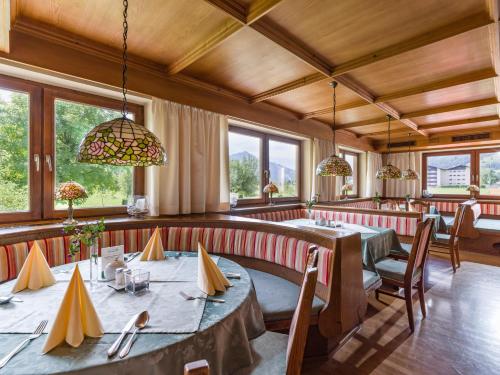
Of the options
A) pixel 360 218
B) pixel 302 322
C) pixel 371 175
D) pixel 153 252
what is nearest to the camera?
pixel 302 322

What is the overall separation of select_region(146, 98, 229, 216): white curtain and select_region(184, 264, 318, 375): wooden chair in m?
1.87

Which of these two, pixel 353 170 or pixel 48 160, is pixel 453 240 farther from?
pixel 48 160

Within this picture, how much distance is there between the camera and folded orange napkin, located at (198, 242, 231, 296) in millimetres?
1233

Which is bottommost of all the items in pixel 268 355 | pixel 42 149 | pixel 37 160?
pixel 268 355

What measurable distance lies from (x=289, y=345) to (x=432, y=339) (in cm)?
174

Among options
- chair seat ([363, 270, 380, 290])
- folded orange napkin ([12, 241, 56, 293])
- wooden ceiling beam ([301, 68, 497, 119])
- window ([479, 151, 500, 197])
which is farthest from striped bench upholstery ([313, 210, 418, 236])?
window ([479, 151, 500, 197])

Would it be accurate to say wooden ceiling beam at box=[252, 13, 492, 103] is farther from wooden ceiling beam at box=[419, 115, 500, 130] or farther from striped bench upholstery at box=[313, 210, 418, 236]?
wooden ceiling beam at box=[419, 115, 500, 130]

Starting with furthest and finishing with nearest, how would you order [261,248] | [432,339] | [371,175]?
[371,175]
[261,248]
[432,339]

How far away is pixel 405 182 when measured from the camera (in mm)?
6770

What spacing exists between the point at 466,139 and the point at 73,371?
24.1 ft

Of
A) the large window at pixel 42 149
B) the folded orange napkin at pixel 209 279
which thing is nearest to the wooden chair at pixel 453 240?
the folded orange napkin at pixel 209 279

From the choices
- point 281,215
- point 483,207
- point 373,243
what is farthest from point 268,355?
point 483,207

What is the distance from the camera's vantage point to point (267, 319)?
1621 mm

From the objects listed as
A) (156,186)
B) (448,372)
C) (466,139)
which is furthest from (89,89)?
(466,139)
